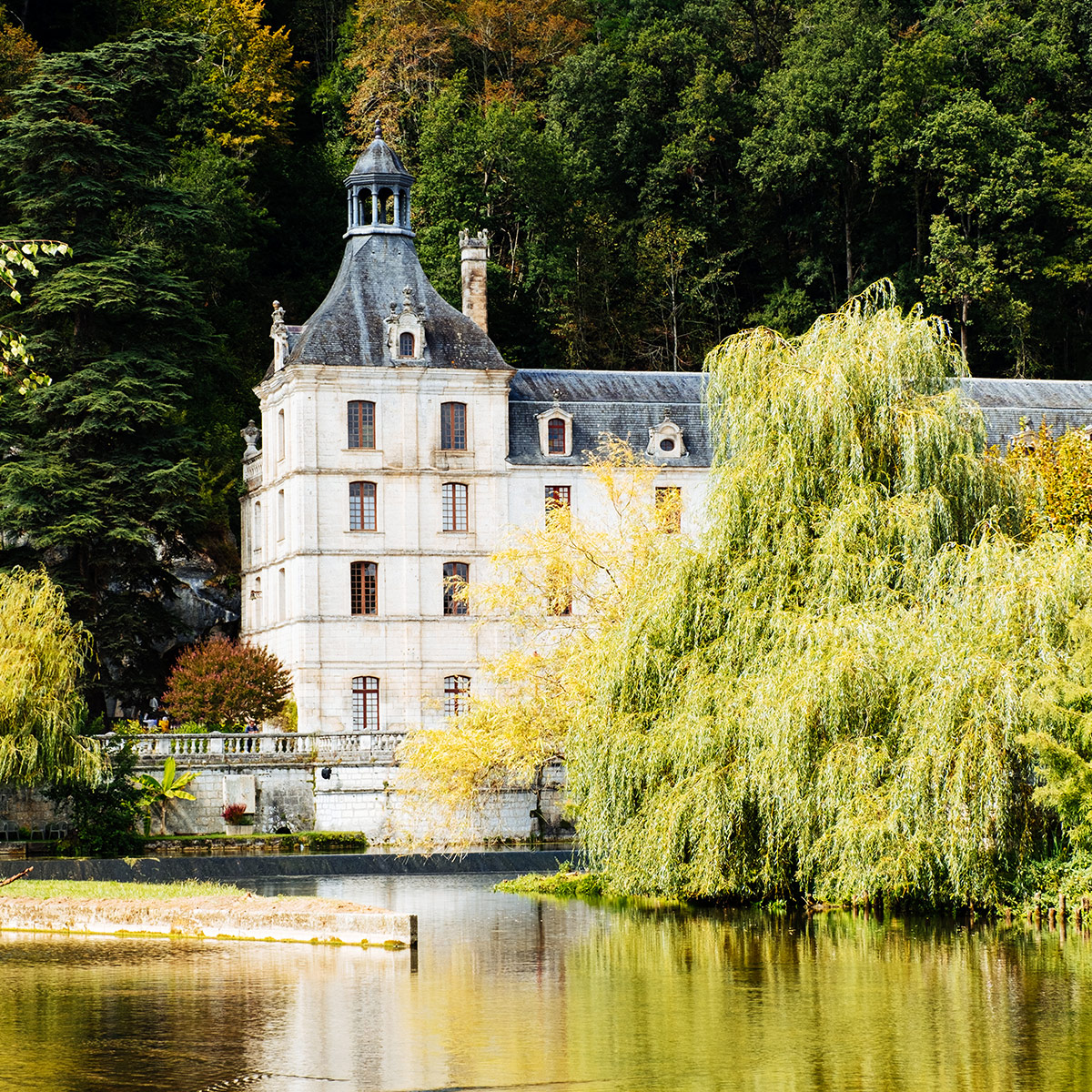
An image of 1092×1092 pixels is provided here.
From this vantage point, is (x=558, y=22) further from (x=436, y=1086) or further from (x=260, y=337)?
(x=436, y=1086)

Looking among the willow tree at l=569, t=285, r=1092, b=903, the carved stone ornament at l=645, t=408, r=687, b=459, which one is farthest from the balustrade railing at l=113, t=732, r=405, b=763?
the willow tree at l=569, t=285, r=1092, b=903

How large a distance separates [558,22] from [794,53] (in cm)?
1158

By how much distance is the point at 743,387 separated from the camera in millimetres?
26688

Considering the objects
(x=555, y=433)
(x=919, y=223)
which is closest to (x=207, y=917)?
(x=555, y=433)

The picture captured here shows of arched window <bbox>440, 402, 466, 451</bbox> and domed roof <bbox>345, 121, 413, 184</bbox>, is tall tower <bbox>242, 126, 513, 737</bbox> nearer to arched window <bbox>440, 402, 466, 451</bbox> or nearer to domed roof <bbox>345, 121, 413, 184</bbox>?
arched window <bbox>440, 402, 466, 451</bbox>

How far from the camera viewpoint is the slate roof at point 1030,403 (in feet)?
174

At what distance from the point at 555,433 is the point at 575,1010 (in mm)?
35572

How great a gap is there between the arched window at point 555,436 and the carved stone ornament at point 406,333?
4.17m

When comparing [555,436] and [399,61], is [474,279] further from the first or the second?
[399,61]

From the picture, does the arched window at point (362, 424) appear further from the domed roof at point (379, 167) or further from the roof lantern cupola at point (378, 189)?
the domed roof at point (379, 167)

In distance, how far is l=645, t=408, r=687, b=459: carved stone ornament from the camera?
5184cm

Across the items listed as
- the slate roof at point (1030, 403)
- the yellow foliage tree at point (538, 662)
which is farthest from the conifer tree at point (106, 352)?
the slate roof at point (1030, 403)

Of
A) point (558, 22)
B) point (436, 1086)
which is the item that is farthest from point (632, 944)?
point (558, 22)

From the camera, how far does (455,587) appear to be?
49875 millimetres
